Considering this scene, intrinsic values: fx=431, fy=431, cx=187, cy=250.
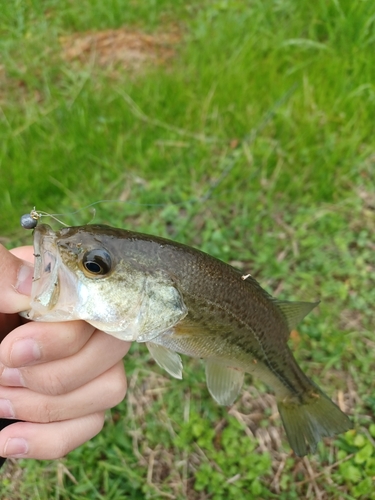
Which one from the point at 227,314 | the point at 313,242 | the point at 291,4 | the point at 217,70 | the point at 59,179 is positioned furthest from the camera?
the point at 291,4

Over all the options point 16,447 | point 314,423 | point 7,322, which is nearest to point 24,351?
point 7,322

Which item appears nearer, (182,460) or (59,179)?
(182,460)

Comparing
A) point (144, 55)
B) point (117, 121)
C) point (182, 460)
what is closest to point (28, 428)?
point (182, 460)

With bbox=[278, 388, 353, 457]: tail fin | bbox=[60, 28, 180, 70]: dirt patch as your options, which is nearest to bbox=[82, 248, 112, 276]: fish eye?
bbox=[278, 388, 353, 457]: tail fin

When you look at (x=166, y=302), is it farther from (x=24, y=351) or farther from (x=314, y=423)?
(x=314, y=423)

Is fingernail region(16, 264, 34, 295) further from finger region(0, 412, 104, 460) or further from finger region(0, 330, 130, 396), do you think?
finger region(0, 412, 104, 460)

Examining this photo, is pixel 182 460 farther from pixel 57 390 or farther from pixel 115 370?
pixel 57 390

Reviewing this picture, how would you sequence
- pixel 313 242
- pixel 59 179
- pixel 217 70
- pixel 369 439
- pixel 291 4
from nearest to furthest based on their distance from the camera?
pixel 369 439
pixel 313 242
pixel 59 179
pixel 217 70
pixel 291 4

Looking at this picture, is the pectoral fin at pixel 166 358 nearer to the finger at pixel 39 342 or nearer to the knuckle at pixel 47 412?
the finger at pixel 39 342
